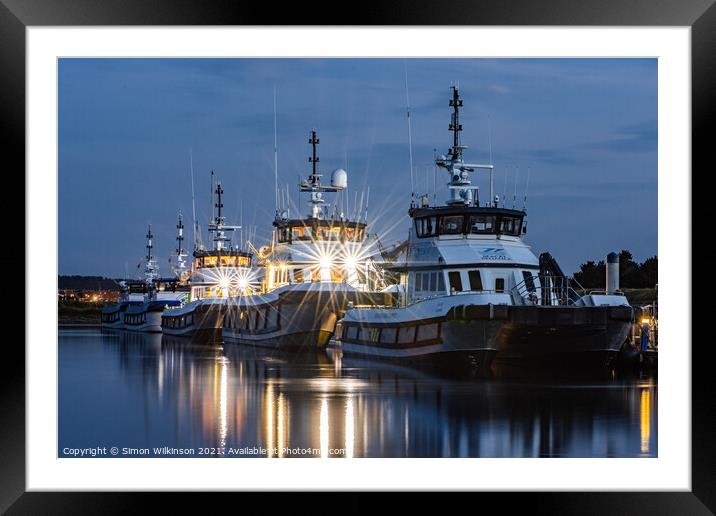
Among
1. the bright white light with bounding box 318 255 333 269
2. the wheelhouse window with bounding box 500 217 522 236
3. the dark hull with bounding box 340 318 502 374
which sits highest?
the wheelhouse window with bounding box 500 217 522 236

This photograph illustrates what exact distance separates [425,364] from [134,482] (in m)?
14.2

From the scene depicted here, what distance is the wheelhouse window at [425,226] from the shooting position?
27.0m

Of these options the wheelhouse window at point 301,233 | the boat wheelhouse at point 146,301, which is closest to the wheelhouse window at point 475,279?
the wheelhouse window at point 301,233

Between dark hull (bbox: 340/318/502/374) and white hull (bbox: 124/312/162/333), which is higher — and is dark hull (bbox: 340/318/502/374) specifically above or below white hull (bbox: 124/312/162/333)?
above

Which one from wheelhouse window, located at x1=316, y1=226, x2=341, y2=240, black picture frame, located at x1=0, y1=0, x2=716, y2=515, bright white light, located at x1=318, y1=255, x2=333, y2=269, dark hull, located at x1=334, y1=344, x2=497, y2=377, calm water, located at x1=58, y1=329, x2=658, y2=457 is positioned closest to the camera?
black picture frame, located at x1=0, y1=0, x2=716, y2=515

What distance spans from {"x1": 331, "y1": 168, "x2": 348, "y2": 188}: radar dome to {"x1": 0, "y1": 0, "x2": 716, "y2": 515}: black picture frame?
26862mm

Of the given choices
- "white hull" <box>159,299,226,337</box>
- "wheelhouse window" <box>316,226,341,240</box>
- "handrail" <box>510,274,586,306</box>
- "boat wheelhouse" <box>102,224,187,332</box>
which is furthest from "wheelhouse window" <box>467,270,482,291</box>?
"boat wheelhouse" <box>102,224,187,332</box>

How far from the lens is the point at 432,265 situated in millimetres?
26266

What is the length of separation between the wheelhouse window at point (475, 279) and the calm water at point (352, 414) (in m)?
2.80

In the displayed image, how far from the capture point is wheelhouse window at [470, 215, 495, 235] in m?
26.5

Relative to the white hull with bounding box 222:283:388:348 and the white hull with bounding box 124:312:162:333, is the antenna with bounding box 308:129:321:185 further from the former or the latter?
the white hull with bounding box 124:312:162:333

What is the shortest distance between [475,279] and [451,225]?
198cm

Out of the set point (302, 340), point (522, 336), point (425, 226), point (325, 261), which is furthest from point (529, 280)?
point (325, 261)

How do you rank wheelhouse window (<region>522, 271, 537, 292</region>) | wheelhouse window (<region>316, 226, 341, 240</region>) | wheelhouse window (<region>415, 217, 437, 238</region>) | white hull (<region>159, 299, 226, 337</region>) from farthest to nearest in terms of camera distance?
white hull (<region>159, 299, 226, 337</region>) < wheelhouse window (<region>316, 226, 341, 240</region>) < wheelhouse window (<region>415, 217, 437, 238</region>) < wheelhouse window (<region>522, 271, 537, 292</region>)
